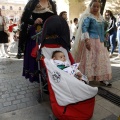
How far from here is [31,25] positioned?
3.39 m

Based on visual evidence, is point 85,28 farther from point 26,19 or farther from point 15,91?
point 15,91

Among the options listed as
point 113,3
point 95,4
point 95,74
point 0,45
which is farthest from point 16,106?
point 113,3

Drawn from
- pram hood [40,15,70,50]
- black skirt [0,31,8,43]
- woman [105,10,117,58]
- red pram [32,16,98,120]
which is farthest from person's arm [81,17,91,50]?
black skirt [0,31,8,43]

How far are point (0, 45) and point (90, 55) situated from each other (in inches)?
193

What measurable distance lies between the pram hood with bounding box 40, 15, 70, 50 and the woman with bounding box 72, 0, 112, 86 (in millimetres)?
514

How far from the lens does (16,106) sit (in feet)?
10.5

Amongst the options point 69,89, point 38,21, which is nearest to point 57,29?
point 38,21

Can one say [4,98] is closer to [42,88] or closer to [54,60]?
[42,88]

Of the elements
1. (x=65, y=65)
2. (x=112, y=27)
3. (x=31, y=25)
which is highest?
(x=112, y=27)

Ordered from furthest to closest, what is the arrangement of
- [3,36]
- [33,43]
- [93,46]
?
[3,36] < [93,46] < [33,43]

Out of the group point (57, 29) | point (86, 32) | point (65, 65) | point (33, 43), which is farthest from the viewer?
point (86, 32)

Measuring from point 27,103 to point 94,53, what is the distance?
64.5 inches

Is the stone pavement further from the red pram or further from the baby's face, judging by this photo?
the baby's face

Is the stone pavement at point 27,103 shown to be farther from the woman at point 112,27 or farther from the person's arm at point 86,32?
the woman at point 112,27
